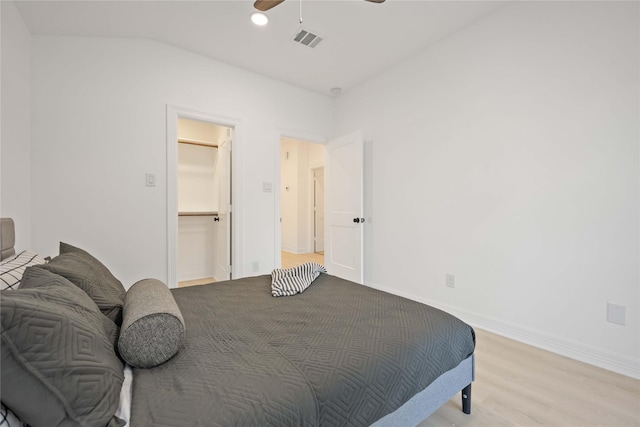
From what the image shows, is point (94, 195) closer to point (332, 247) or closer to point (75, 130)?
point (75, 130)

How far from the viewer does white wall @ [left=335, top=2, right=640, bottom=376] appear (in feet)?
6.28

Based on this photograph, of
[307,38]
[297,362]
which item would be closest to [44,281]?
[297,362]

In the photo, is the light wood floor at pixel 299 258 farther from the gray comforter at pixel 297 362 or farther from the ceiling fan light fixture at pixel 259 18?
the gray comforter at pixel 297 362

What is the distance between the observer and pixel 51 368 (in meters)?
0.63

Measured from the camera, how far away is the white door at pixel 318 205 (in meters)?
7.03

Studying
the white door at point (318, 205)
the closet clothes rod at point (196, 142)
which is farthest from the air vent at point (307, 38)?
the white door at point (318, 205)

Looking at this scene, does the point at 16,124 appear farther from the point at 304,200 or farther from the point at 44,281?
the point at 304,200

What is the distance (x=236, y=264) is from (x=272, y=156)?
1.38 metres

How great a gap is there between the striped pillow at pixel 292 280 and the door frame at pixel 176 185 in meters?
1.52

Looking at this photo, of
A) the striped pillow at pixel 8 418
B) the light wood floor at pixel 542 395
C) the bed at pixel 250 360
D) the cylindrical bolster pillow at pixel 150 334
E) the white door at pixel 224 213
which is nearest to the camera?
the striped pillow at pixel 8 418

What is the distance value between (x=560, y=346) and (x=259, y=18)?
350 centimetres

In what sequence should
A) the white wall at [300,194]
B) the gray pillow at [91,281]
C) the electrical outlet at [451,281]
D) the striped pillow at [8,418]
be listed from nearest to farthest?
the striped pillow at [8,418]
the gray pillow at [91,281]
the electrical outlet at [451,281]
the white wall at [300,194]

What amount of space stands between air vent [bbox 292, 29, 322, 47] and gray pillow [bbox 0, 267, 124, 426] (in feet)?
9.08

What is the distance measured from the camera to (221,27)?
2631 mm
